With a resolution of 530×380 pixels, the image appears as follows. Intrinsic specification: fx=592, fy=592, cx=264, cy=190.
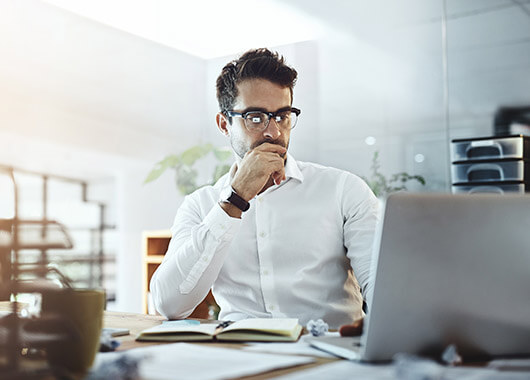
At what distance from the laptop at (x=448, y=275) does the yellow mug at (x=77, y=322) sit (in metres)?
0.39

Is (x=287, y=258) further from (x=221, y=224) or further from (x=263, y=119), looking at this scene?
(x=263, y=119)

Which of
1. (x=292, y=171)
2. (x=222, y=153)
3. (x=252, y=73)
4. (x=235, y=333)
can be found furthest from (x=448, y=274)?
(x=222, y=153)

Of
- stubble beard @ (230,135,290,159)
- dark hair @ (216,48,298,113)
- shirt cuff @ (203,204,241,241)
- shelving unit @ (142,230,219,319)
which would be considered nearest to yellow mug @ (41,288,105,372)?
shirt cuff @ (203,204,241,241)

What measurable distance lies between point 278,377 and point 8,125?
13.7 ft

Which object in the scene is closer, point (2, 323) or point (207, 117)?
point (2, 323)

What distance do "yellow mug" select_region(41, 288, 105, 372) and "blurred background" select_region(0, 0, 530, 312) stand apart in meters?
2.91

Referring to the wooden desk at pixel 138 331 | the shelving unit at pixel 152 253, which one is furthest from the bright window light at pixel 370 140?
the wooden desk at pixel 138 331

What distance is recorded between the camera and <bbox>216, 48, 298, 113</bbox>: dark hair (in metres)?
1.88

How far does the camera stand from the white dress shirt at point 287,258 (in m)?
1.64

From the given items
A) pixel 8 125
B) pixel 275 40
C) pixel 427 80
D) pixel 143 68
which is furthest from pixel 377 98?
pixel 8 125

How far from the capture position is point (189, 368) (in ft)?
2.72

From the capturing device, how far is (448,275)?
33.3 inches

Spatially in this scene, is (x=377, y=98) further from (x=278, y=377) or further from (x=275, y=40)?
(x=278, y=377)

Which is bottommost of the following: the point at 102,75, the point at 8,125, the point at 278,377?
the point at 278,377
